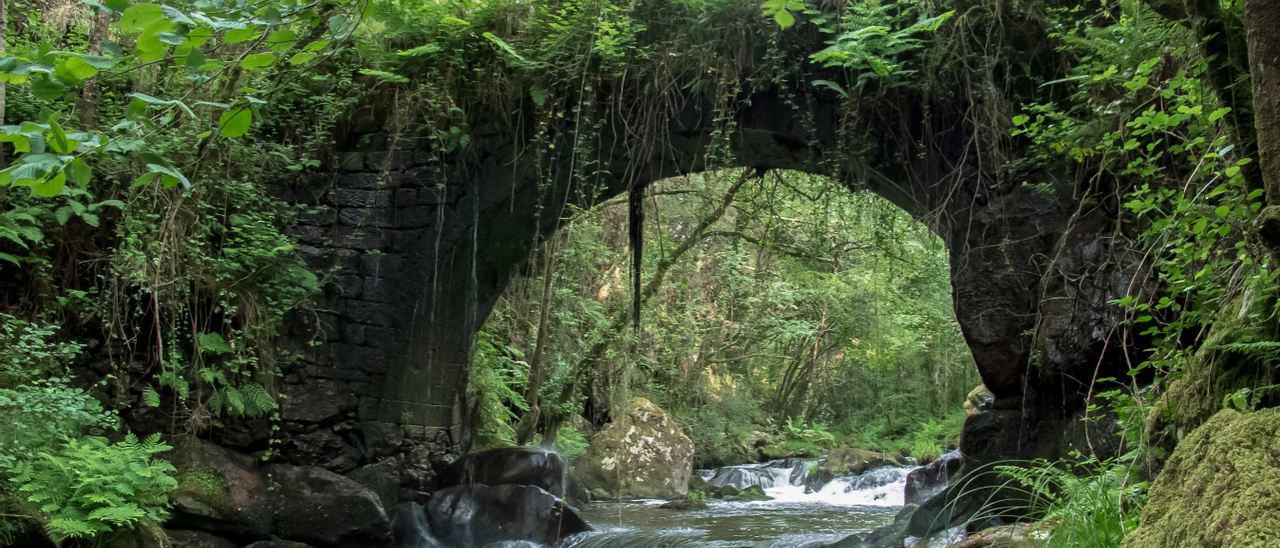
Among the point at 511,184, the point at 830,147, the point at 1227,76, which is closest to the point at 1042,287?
the point at 830,147

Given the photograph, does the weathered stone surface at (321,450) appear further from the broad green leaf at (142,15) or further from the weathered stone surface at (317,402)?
the broad green leaf at (142,15)

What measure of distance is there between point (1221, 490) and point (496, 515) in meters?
5.66

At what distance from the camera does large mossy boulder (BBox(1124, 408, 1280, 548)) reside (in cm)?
160

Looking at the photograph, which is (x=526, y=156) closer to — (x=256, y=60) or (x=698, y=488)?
(x=256, y=60)

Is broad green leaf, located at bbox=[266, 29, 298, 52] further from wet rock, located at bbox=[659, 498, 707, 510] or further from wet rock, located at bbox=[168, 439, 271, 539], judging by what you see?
wet rock, located at bbox=[659, 498, 707, 510]

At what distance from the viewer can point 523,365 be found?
9.66 metres

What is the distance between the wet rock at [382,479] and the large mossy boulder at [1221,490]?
17.7 feet

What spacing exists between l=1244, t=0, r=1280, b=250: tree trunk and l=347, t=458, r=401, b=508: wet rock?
19.1 feet

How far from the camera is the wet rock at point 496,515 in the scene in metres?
6.44

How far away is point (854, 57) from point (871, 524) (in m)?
4.91

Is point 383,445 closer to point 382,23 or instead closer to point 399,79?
point 399,79

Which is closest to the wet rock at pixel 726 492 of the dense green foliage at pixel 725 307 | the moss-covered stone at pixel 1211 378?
the dense green foliage at pixel 725 307

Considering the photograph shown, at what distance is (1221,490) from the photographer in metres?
1.76

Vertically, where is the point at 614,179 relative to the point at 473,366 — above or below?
above
